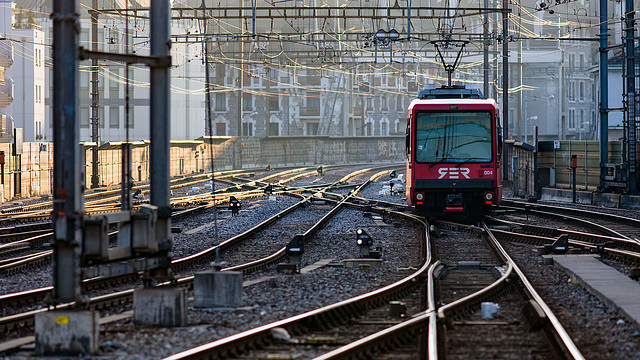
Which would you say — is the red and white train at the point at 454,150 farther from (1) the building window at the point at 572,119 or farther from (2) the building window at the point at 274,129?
(1) the building window at the point at 572,119

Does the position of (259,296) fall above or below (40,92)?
below

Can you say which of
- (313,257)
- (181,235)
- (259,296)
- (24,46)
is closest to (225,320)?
(259,296)

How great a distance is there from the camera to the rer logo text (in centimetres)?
2075

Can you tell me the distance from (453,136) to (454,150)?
0.33m

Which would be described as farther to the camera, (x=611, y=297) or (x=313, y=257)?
(x=313, y=257)

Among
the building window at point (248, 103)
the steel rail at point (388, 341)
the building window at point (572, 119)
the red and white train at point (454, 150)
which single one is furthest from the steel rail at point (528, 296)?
the building window at point (572, 119)

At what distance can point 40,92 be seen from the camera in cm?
6456

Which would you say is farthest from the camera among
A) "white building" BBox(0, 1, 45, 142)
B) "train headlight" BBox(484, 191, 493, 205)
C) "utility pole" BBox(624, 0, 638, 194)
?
"white building" BBox(0, 1, 45, 142)

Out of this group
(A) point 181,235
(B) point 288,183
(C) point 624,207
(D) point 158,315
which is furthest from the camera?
(B) point 288,183

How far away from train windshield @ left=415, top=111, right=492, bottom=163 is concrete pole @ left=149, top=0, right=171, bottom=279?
12039 millimetres

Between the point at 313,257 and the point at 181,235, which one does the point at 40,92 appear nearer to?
the point at 181,235

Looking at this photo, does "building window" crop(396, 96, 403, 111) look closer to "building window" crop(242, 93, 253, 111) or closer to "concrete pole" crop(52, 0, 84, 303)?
"building window" crop(242, 93, 253, 111)

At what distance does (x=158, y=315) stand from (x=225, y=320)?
2.42 feet

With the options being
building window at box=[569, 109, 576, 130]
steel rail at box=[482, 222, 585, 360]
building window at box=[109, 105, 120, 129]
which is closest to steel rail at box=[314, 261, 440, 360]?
steel rail at box=[482, 222, 585, 360]
